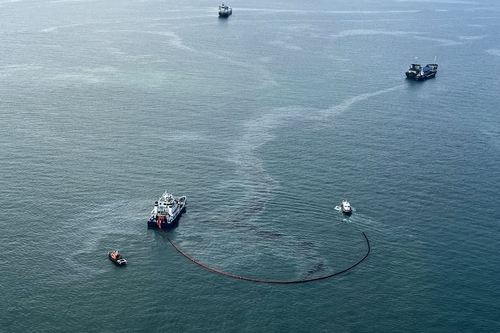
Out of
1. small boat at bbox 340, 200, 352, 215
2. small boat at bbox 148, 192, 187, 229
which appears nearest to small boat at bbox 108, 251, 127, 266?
small boat at bbox 148, 192, 187, 229

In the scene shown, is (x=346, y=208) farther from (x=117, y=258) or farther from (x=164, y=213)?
(x=117, y=258)

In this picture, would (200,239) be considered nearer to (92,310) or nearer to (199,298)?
(199,298)

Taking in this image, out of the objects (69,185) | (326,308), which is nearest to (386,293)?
(326,308)

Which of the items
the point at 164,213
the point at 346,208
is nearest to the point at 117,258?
the point at 164,213

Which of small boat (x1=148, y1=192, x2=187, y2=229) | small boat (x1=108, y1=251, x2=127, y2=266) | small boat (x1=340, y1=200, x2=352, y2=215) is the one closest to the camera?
small boat (x1=108, y1=251, x2=127, y2=266)

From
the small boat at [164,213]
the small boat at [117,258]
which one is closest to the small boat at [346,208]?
the small boat at [164,213]

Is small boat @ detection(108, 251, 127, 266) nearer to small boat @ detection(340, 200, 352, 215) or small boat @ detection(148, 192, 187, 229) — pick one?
small boat @ detection(148, 192, 187, 229)
